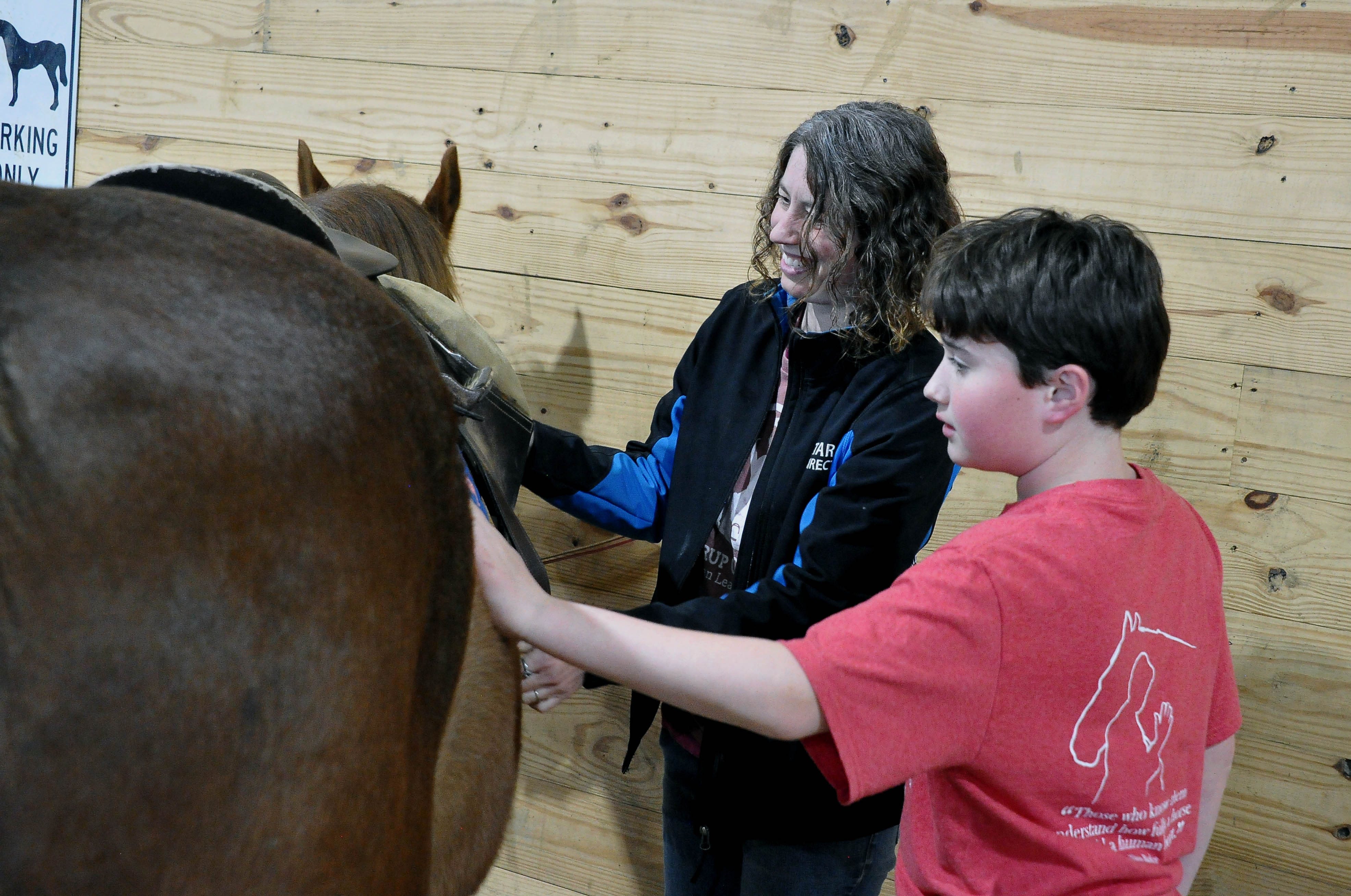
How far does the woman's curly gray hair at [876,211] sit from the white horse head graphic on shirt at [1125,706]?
0.46 meters

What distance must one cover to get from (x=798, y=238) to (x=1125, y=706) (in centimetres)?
63

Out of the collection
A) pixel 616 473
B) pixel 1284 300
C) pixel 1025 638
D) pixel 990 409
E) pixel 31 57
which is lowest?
pixel 616 473

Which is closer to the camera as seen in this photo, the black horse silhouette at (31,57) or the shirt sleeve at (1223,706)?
the shirt sleeve at (1223,706)

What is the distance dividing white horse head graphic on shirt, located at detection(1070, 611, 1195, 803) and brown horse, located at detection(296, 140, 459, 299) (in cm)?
88

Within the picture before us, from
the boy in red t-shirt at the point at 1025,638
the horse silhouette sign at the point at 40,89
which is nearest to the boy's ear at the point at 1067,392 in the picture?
the boy in red t-shirt at the point at 1025,638

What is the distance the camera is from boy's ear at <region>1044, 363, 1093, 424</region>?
26.7 inches

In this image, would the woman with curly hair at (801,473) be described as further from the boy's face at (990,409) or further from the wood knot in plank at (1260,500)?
the wood knot in plank at (1260,500)

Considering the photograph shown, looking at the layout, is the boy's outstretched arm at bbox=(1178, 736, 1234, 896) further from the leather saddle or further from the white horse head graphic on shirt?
the leather saddle

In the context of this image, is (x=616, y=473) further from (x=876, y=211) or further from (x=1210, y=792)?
(x=1210, y=792)

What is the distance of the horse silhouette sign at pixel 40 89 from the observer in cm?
187

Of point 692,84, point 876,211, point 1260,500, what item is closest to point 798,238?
point 876,211

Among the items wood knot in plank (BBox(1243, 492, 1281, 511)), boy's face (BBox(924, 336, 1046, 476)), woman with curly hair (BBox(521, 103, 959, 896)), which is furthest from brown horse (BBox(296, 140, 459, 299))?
wood knot in plank (BBox(1243, 492, 1281, 511))

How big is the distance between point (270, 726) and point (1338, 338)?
132 centimetres

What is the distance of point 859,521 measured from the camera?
1.00m
